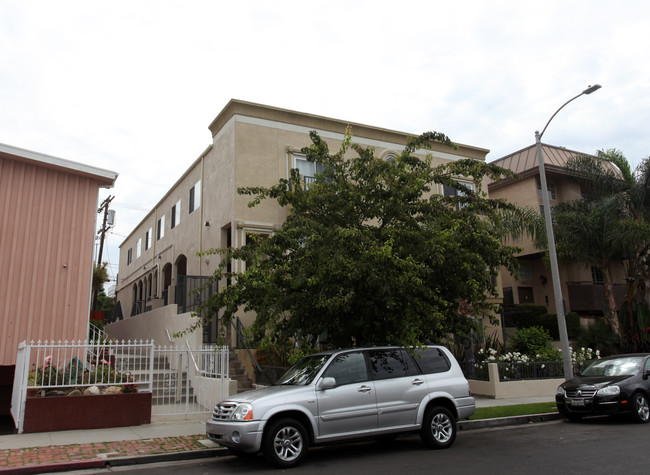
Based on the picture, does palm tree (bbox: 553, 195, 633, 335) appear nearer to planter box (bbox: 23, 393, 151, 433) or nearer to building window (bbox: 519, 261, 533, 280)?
building window (bbox: 519, 261, 533, 280)

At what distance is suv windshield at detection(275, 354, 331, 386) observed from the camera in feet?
27.2

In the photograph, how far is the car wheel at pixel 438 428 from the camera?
28.0 feet

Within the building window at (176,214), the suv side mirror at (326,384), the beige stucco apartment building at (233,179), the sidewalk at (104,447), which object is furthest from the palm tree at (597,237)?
the suv side mirror at (326,384)

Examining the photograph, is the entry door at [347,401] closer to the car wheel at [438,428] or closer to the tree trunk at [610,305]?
the car wheel at [438,428]

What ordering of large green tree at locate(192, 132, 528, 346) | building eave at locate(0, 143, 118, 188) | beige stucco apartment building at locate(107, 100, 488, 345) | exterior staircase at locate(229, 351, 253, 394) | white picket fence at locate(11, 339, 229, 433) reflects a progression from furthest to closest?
beige stucco apartment building at locate(107, 100, 488, 345) → exterior staircase at locate(229, 351, 253, 394) → building eave at locate(0, 143, 118, 188) → white picket fence at locate(11, 339, 229, 433) → large green tree at locate(192, 132, 528, 346)

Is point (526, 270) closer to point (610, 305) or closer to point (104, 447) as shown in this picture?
point (610, 305)

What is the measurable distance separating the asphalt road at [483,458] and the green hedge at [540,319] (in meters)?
14.9

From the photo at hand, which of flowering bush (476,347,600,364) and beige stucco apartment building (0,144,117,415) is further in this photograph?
flowering bush (476,347,600,364)

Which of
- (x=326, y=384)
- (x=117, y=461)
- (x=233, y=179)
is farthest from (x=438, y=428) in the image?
(x=233, y=179)

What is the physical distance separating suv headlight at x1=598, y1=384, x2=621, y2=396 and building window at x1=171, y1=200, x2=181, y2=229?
18.1 metres

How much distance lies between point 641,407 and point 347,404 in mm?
6889

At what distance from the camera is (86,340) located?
1202 centimetres

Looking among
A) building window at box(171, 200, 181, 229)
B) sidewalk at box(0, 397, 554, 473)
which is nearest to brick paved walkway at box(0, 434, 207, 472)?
sidewalk at box(0, 397, 554, 473)

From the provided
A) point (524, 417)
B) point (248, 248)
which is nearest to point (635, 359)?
point (524, 417)
